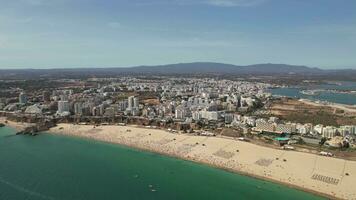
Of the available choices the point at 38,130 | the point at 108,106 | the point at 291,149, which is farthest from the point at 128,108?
the point at 291,149

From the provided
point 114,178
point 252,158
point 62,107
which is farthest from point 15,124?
point 252,158

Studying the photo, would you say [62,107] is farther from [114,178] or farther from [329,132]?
[329,132]

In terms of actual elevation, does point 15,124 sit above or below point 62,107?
below

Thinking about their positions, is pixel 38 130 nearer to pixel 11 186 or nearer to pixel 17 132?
pixel 17 132

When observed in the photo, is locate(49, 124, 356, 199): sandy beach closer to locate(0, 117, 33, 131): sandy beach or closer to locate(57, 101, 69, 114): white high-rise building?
locate(0, 117, 33, 131): sandy beach

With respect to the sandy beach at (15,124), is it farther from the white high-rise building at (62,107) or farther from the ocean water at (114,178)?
Result: the ocean water at (114,178)

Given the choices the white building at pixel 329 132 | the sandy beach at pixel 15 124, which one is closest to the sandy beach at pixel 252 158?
the sandy beach at pixel 15 124
